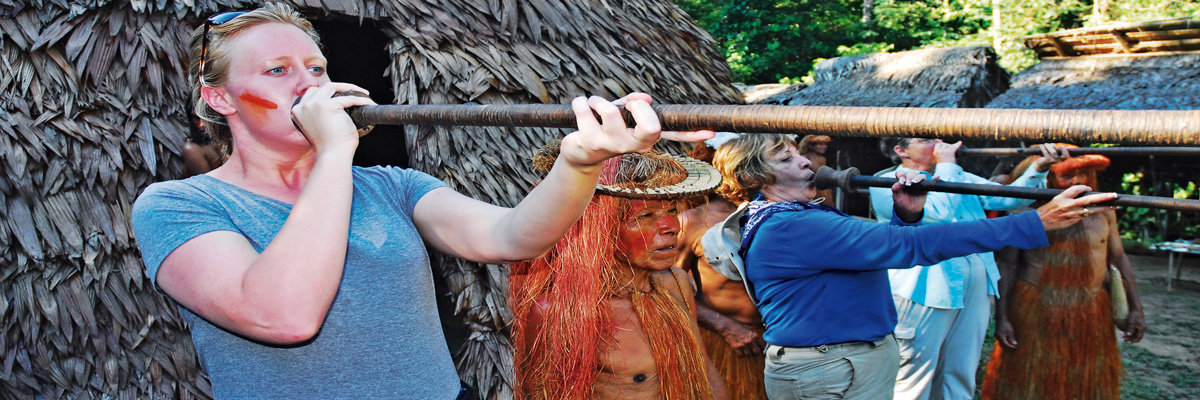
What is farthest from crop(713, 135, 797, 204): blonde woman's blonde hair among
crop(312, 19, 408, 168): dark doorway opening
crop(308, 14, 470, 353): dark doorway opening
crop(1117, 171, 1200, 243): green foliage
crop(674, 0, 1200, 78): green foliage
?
crop(674, 0, 1200, 78): green foliage

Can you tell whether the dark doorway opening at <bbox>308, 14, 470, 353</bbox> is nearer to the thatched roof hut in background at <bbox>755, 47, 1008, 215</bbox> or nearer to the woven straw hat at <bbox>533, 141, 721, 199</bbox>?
the woven straw hat at <bbox>533, 141, 721, 199</bbox>

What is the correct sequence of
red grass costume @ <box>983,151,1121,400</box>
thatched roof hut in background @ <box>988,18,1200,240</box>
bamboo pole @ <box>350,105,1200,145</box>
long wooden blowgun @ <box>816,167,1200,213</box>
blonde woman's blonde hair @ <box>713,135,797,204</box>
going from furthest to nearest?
thatched roof hut in background @ <box>988,18,1200,240</box> < red grass costume @ <box>983,151,1121,400</box> < blonde woman's blonde hair @ <box>713,135,797,204</box> < long wooden blowgun @ <box>816,167,1200,213</box> < bamboo pole @ <box>350,105,1200,145</box>

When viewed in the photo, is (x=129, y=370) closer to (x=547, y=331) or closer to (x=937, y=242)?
(x=547, y=331)

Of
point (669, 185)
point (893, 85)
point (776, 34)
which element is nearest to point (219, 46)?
point (669, 185)

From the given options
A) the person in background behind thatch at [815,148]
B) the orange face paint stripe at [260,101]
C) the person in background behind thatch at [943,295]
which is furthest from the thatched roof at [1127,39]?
the orange face paint stripe at [260,101]

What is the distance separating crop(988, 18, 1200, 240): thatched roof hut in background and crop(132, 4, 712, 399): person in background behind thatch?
23.1 feet

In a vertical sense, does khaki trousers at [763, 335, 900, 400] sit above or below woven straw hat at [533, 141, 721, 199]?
below

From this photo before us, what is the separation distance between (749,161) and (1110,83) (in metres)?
5.91

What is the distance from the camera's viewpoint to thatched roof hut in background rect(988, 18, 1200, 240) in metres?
6.84

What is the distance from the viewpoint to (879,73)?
350 inches

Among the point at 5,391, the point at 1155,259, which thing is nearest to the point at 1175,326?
the point at 1155,259

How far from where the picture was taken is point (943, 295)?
405cm

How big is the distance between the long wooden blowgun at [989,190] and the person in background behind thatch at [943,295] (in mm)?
993

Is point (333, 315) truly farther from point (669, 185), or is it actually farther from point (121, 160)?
point (121, 160)
